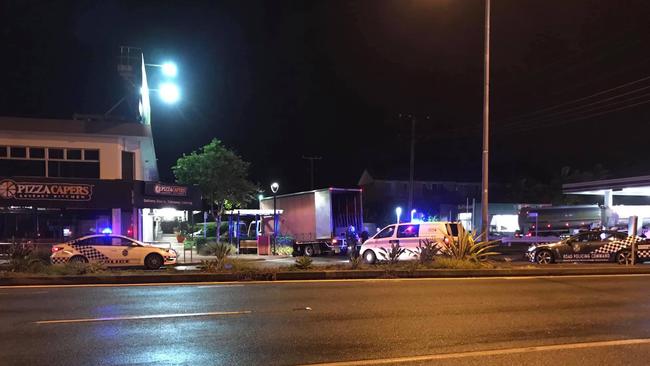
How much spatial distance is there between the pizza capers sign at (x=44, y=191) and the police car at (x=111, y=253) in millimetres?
4141

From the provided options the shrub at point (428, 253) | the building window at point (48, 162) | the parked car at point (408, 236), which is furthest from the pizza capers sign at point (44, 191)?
the shrub at point (428, 253)

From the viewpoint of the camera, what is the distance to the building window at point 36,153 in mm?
25078

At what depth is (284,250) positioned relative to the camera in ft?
101

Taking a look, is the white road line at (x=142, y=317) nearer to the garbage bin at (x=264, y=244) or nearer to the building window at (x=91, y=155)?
the building window at (x=91, y=155)

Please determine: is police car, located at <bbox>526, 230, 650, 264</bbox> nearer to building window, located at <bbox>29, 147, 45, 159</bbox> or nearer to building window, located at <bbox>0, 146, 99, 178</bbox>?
building window, located at <bbox>0, 146, 99, 178</bbox>

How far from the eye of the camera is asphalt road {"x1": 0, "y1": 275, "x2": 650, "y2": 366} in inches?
273

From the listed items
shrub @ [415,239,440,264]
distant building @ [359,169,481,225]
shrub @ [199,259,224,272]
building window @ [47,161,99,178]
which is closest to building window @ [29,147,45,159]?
building window @ [47,161,99,178]

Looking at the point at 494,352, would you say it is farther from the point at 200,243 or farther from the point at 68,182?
the point at 200,243

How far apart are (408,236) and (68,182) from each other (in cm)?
1443

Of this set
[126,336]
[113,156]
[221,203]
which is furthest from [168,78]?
[126,336]

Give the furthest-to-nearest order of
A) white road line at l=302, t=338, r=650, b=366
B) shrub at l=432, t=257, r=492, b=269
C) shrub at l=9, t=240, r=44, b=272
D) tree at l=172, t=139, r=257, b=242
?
1. tree at l=172, t=139, r=257, b=242
2. shrub at l=432, t=257, r=492, b=269
3. shrub at l=9, t=240, r=44, b=272
4. white road line at l=302, t=338, r=650, b=366

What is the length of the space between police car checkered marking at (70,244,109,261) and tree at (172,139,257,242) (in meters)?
19.5

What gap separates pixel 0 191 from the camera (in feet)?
75.7

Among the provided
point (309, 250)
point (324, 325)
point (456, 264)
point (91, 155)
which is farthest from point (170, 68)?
point (324, 325)
